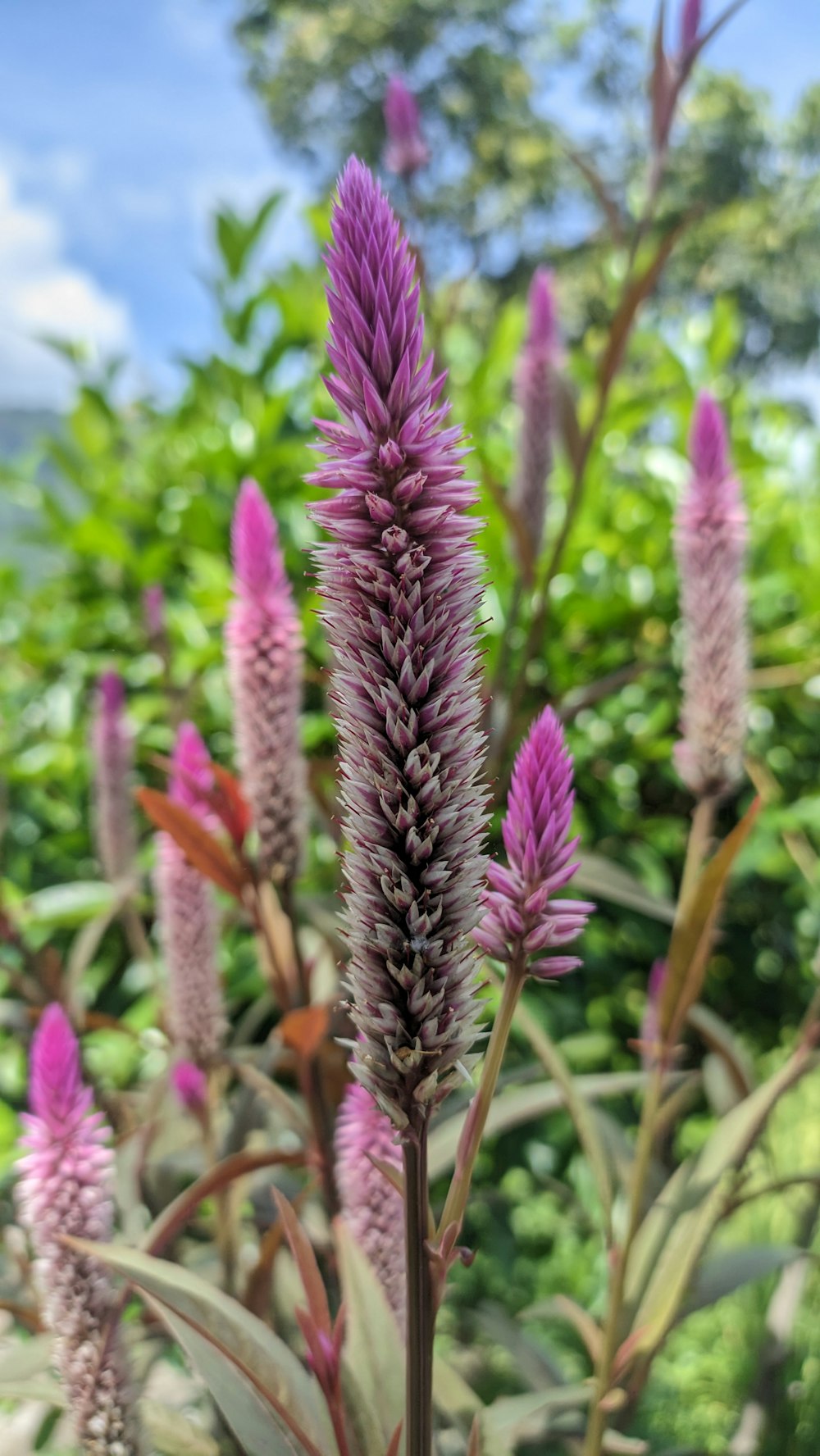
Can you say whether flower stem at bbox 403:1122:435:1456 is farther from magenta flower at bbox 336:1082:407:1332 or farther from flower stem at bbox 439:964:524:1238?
magenta flower at bbox 336:1082:407:1332

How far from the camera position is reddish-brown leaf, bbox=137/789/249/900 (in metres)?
1.04

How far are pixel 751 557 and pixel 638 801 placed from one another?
0.68 m

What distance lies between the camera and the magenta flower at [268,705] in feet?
3.79

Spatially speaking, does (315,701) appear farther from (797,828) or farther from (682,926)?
(682,926)

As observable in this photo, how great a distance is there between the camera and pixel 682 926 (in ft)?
3.43

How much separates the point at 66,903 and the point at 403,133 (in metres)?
1.59

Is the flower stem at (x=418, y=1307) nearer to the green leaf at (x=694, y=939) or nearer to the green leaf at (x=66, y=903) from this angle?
the green leaf at (x=694, y=939)

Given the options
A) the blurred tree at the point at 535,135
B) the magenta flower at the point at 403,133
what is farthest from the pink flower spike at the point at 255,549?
the blurred tree at the point at 535,135

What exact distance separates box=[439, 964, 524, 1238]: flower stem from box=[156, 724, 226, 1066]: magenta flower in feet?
2.46

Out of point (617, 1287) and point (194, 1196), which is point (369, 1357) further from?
point (617, 1287)

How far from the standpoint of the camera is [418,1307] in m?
0.62

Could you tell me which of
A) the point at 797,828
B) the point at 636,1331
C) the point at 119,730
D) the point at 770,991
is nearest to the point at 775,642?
the point at 797,828

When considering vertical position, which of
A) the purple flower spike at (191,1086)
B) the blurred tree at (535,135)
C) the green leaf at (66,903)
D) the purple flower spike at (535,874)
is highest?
the blurred tree at (535,135)

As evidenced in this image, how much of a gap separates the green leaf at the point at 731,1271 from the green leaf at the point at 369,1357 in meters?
0.51
